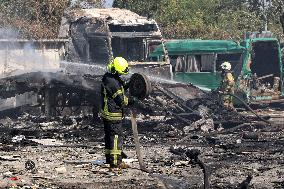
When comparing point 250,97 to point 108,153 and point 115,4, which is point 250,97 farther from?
point 115,4

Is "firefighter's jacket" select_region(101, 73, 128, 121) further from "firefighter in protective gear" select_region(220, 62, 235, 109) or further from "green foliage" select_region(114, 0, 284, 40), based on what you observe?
"green foliage" select_region(114, 0, 284, 40)

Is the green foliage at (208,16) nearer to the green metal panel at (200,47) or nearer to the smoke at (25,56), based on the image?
the green metal panel at (200,47)

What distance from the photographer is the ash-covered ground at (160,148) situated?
28.1ft

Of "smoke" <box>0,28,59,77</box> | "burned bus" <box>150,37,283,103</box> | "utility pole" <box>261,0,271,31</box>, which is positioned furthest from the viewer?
"utility pole" <box>261,0,271,31</box>

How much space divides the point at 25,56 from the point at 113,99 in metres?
11.4

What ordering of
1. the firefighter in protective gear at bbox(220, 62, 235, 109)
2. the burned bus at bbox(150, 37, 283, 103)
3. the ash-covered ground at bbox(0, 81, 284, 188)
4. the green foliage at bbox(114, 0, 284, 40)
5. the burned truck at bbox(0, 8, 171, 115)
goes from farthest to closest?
the green foliage at bbox(114, 0, 284, 40) → the burned bus at bbox(150, 37, 283, 103) → the burned truck at bbox(0, 8, 171, 115) → the firefighter in protective gear at bbox(220, 62, 235, 109) → the ash-covered ground at bbox(0, 81, 284, 188)

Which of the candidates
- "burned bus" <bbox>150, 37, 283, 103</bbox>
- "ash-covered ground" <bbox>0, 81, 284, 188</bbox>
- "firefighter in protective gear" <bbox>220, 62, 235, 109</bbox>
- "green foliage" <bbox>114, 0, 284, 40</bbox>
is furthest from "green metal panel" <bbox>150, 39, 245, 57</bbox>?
"green foliage" <bbox>114, 0, 284, 40</bbox>

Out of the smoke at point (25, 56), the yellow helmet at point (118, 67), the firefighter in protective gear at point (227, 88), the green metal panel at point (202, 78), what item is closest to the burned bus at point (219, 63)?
the green metal panel at point (202, 78)

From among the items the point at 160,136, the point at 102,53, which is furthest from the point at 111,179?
the point at 102,53

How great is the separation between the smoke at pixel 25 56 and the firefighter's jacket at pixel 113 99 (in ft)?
33.4

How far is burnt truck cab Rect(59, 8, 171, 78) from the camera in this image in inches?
777

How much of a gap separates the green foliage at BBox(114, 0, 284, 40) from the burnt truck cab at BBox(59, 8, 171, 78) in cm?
1213

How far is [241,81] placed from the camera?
1998 centimetres

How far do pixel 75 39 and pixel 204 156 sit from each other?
432 inches
